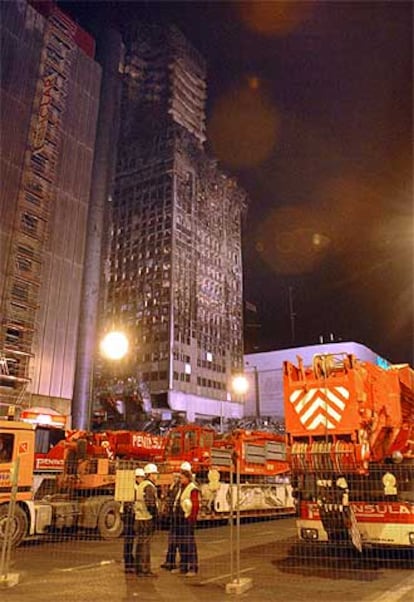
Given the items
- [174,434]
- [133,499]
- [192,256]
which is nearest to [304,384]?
[133,499]

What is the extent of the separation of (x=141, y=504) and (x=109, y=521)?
6.20m

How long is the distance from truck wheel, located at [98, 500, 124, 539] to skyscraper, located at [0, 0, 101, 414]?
21.1 m

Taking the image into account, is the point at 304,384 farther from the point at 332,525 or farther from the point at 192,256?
the point at 192,256

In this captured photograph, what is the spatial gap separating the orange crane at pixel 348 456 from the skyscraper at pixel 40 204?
2806 cm

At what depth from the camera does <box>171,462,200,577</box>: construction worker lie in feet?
29.5

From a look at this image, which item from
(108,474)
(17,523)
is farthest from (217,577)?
(108,474)

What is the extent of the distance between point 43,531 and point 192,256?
208 ft

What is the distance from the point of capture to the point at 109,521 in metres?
14.5

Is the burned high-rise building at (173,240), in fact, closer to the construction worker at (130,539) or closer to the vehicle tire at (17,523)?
the vehicle tire at (17,523)

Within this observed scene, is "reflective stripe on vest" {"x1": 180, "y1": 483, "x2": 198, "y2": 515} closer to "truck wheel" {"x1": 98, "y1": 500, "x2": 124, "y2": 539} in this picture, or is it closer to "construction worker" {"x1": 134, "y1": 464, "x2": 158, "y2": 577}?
"construction worker" {"x1": 134, "y1": 464, "x2": 158, "y2": 577}

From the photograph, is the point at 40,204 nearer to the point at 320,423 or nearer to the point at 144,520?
the point at 144,520

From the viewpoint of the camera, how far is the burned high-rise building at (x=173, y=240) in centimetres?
6956

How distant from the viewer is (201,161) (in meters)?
82.8

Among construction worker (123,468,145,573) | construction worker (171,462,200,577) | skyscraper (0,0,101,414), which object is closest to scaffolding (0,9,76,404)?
skyscraper (0,0,101,414)
